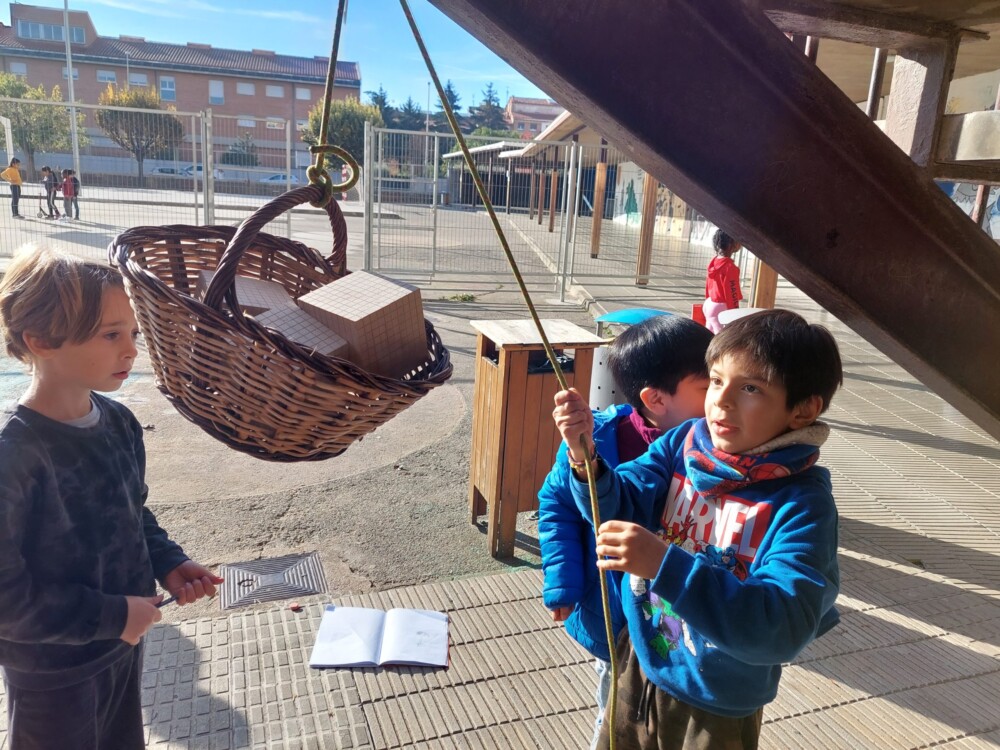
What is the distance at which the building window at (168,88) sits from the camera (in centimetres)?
6066

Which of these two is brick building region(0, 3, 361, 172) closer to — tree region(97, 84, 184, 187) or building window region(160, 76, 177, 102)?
building window region(160, 76, 177, 102)

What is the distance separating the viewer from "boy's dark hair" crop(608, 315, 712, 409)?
82.7 inches

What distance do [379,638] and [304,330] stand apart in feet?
6.19

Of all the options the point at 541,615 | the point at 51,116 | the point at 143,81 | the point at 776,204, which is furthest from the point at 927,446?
the point at 143,81

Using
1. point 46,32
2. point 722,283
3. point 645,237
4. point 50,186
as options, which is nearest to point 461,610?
point 722,283

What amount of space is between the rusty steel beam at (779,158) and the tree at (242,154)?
2086 centimetres

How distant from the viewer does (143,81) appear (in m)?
60.4

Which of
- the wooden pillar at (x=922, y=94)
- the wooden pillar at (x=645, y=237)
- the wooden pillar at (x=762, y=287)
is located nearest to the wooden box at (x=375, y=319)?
the wooden pillar at (x=922, y=94)

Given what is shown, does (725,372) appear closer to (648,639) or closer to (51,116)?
(648,639)

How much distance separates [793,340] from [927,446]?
5.29 meters

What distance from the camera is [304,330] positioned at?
1.61 m

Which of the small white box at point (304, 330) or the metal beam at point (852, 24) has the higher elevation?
the metal beam at point (852, 24)

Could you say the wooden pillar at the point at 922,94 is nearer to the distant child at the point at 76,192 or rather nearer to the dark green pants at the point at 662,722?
the dark green pants at the point at 662,722

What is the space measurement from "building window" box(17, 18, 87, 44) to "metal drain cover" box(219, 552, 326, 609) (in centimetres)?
7367
